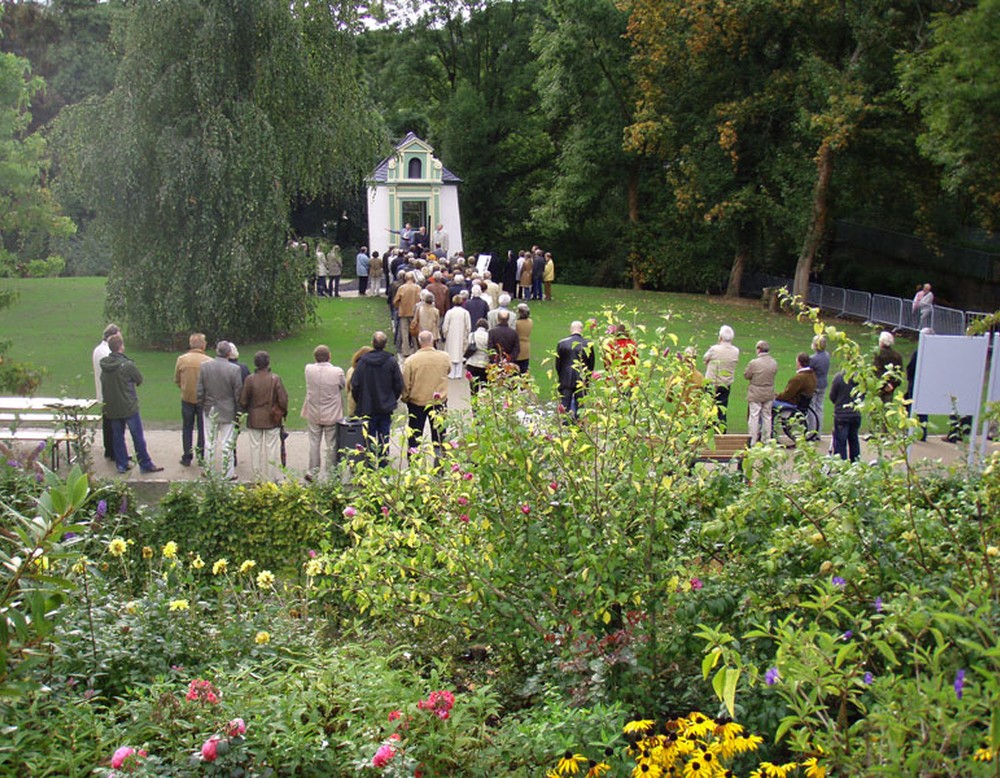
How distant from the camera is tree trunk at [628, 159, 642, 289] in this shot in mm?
38906

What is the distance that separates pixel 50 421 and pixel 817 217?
2478 centimetres

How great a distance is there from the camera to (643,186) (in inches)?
1571

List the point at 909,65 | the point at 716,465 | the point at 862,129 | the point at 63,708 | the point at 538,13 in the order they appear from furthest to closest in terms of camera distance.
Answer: the point at 538,13 → the point at 862,129 → the point at 909,65 → the point at 716,465 → the point at 63,708

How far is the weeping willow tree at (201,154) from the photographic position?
1852 centimetres

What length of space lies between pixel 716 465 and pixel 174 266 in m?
15.4

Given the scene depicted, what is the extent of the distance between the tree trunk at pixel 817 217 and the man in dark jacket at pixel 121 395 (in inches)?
867

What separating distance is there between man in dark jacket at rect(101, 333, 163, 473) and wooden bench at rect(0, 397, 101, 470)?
0.24m

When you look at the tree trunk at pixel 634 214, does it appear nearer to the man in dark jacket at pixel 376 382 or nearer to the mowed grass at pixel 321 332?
the mowed grass at pixel 321 332

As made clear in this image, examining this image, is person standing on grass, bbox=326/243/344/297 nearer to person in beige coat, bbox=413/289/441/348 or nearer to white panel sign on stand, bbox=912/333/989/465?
person in beige coat, bbox=413/289/441/348

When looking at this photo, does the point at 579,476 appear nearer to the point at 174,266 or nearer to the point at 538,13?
the point at 174,266

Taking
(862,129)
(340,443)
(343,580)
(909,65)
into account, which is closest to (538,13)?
(862,129)

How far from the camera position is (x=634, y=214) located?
3956 cm

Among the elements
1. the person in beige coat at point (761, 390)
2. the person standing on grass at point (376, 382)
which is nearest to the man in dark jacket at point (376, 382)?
the person standing on grass at point (376, 382)

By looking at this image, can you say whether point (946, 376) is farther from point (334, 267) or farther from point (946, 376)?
point (334, 267)
